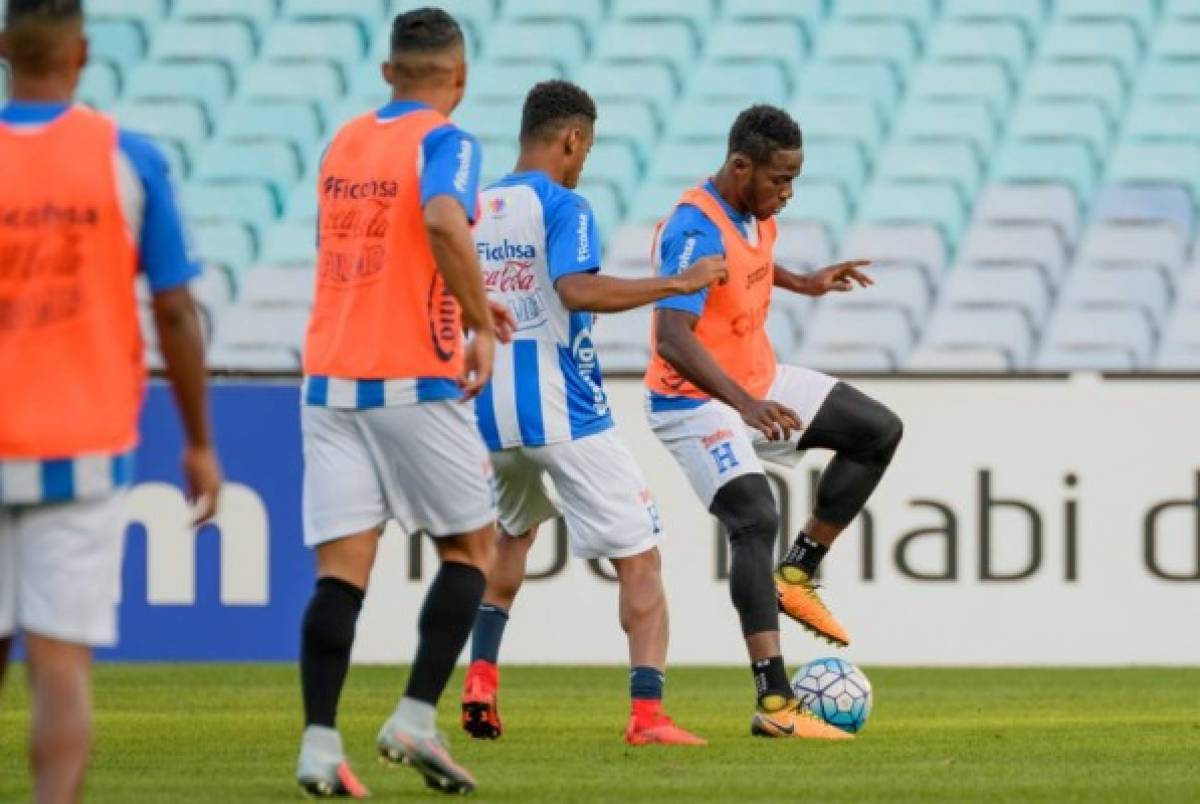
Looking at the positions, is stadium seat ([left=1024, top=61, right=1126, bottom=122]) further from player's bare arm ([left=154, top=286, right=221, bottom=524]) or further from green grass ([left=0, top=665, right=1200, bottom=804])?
player's bare arm ([left=154, top=286, right=221, bottom=524])

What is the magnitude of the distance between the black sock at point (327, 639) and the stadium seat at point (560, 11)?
12409 mm

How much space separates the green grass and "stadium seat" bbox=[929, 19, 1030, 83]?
7010mm

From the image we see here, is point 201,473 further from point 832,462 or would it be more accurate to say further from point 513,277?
point 832,462

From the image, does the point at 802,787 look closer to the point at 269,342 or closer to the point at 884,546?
the point at 884,546

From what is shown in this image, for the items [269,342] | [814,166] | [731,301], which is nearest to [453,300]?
[731,301]

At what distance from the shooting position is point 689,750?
8039 mm

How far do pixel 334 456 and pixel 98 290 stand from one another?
1.70 metres

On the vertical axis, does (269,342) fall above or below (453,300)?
below

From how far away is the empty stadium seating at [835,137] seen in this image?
15344 mm

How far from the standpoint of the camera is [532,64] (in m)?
18.3

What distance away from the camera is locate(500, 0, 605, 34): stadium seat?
18734 millimetres

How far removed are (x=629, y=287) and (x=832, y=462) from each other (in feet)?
5.64

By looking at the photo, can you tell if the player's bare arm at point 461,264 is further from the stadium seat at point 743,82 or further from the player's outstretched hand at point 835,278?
the stadium seat at point 743,82

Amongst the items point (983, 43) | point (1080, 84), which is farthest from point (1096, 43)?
point (983, 43)
